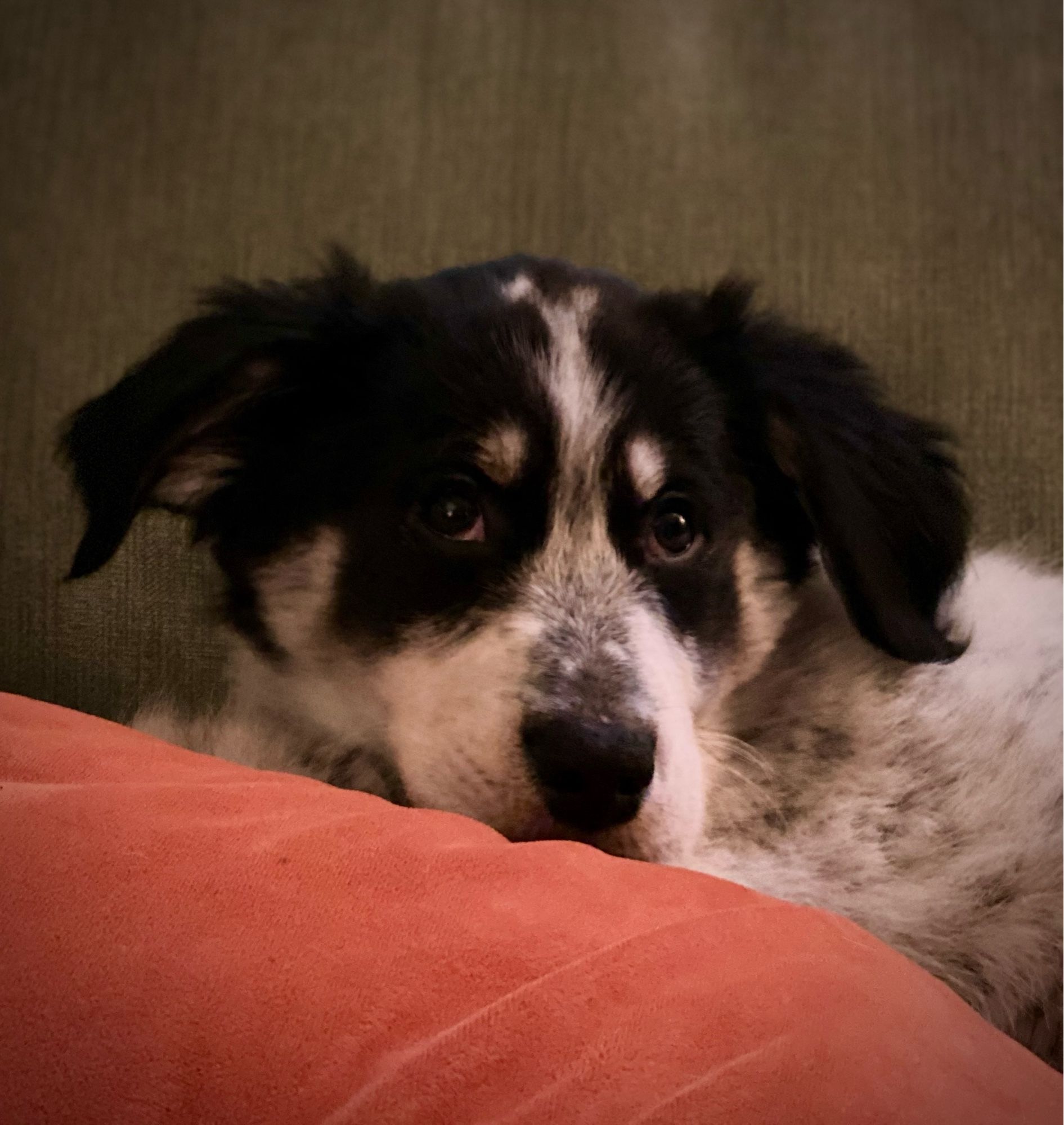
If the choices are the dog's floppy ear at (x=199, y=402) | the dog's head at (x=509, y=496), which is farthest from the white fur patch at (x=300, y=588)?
the dog's floppy ear at (x=199, y=402)

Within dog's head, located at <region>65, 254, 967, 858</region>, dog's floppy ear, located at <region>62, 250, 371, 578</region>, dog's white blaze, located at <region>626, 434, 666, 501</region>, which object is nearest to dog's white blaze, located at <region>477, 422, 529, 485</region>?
dog's head, located at <region>65, 254, 967, 858</region>

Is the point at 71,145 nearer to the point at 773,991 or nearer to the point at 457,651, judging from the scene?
the point at 457,651

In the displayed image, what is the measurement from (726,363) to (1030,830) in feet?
1.86

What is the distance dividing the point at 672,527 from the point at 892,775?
32 cm

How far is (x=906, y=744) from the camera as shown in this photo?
3.24ft

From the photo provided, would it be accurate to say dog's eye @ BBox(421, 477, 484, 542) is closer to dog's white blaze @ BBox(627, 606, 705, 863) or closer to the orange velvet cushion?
dog's white blaze @ BBox(627, 606, 705, 863)

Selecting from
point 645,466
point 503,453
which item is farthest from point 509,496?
point 645,466

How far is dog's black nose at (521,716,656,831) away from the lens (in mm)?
770

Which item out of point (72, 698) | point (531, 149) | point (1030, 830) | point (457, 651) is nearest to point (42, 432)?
point (72, 698)

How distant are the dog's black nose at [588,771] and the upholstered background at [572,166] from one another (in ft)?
1.50

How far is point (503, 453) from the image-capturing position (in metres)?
0.97

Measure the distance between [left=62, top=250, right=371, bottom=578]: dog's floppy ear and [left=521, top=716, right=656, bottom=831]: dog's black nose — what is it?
1.51 feet

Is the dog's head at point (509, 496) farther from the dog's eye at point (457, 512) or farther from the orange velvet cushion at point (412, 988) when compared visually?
the orange velvet cushion at point (412, 988)

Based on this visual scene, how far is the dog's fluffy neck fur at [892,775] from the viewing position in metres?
0.84
